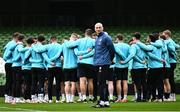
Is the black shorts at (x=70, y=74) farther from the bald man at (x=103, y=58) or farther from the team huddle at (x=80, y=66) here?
the bald man at (x=103, y=58)

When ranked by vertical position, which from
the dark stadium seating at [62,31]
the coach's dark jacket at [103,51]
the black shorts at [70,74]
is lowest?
the black shorts at [70,74]

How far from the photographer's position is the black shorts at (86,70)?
71.3ft

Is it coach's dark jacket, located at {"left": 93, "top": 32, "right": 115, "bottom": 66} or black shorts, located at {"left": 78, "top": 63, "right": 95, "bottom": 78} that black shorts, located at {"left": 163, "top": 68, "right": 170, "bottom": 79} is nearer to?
black shorts, located at {"left": 78, "top": 63, "right": 95, "bottom": 78}

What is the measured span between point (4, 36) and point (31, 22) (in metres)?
3.09

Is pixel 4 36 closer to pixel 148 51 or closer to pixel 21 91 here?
pixel 21 91

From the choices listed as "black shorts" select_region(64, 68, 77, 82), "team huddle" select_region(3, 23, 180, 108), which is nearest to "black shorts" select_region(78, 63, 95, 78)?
"team huddle" select_region(3, 23, 180, 108)

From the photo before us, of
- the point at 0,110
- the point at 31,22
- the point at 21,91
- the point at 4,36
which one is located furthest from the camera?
the point at 31,22

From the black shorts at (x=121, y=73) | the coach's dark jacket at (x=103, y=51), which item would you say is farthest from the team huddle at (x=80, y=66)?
the coach's dark jacket at (x=103, y=51)

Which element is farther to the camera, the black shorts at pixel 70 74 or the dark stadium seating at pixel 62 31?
the dark stadium seating at pixel 62 31

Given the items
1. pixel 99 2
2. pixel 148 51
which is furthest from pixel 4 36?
pixel 148 51

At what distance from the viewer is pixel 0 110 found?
17.9 metres

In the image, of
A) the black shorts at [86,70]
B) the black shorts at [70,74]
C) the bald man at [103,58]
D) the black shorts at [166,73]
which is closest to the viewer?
the bald man at [103,58]

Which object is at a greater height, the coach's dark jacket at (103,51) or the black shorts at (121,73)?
the coach's dark jacket at (103,51)

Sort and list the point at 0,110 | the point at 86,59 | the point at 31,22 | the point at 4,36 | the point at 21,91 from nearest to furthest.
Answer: the point at 0,110, the point at 86,59, the point at 21,91, the point at 4,36, the point at 31,22
